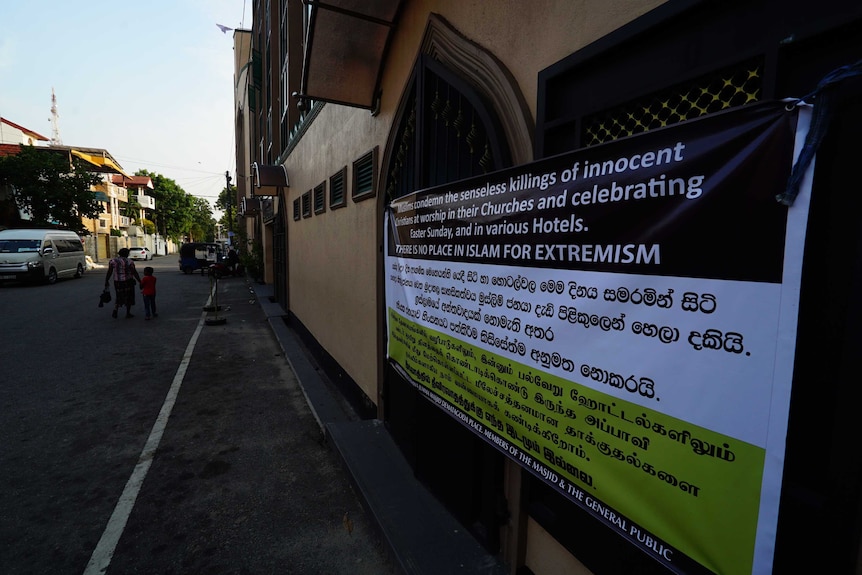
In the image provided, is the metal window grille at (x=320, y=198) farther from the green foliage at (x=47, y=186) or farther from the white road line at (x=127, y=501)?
the green foliage at (x=47, y=186)

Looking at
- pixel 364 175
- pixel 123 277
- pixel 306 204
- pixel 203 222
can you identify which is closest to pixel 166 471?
pixel 364 175

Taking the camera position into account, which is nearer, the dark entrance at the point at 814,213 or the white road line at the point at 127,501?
the dark entrance at the point at 814,213

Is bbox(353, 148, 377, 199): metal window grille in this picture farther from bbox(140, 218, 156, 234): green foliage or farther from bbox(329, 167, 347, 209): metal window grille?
bbox(140, 218, 156, 234): green foliage

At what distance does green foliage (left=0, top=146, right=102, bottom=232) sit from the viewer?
88.0 feet

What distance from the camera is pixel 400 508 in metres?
3.36

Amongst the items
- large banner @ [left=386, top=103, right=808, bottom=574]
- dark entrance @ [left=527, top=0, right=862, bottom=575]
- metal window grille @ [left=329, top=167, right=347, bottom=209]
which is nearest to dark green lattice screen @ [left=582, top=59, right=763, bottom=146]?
dark entrance @ [left=527, top=0, right=862, bottom=575]

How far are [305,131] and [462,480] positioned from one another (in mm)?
8274

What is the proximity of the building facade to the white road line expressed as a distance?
7.35 ft

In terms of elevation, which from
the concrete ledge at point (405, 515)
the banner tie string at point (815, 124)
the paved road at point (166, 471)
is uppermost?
the banner tie string at point (815, 124)

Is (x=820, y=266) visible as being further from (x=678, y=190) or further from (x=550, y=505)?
(x=550, y=505)

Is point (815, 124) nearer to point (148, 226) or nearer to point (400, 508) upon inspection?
point (400, 508)

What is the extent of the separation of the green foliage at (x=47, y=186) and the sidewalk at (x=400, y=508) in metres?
32.5

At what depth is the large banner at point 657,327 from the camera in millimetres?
1211

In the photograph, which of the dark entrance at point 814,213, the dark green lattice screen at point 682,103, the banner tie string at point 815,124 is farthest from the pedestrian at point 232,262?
the banner tie string at point 815,124
